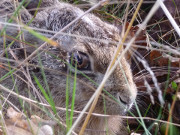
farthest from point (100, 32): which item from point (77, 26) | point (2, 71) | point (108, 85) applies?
point (2, 71)

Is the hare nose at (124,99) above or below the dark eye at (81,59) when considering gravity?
below

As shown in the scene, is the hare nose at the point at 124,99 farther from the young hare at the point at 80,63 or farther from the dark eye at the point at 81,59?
the dark eye at the point at 81,59

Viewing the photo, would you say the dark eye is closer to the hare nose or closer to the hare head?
the hare head

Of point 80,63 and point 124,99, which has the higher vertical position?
point 80,63

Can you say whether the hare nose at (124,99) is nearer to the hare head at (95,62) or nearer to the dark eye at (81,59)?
the hare head at (95,62)

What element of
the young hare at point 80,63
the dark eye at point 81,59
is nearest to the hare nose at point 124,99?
the young hare at point 80,63

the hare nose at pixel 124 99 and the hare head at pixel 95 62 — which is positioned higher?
the hare head at pixel 95 62

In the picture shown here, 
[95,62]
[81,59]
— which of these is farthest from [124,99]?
[81,59]

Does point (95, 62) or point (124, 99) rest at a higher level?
point (95, 62)

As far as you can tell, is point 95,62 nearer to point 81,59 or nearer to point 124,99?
point 81,59

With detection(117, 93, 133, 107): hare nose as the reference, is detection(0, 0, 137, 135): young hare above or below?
above

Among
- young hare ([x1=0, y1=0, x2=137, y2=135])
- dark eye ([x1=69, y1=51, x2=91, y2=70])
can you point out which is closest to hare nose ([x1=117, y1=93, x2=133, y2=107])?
young hare ([x1=0, y1=0, x2=137, y2=135])

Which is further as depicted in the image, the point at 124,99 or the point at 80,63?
the point at 80,63
